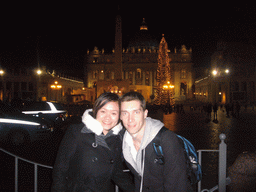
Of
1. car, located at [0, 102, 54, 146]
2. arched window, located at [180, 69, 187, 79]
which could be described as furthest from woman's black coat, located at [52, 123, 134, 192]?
arched window, located at [180, 69, 187, 79]

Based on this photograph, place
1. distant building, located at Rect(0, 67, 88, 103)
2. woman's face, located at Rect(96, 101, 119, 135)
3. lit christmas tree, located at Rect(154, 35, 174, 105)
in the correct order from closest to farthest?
woman's face, located at Rect(96, 101, 119, 135), lit christmas tree, located at Rect(154, 35, 174, 105), distant building, located at Rect(0, 67, 88, 103)

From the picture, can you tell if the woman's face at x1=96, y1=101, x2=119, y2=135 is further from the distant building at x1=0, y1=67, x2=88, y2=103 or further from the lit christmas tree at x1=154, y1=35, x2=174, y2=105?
the distant building at x1=0, y1=67, x2=88, y2=103

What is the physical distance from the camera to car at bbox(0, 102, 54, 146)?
26.2 feet

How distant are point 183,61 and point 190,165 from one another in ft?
266

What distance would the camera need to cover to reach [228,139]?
946 cm

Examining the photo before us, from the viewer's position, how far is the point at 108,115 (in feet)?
8.02

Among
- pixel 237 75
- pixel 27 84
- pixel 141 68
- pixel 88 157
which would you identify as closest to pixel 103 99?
pixel 88 157

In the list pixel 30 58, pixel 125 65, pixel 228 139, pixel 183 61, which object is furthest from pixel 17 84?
pixel 183 61

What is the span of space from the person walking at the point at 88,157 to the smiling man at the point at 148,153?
0.64 feet

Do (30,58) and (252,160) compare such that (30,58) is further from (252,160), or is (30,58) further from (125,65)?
(125,65)

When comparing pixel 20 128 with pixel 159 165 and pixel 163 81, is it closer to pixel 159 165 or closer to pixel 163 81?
pixel 159 165

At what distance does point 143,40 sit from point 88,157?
92.1 meters

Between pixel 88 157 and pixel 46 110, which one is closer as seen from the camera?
pixel 88 157

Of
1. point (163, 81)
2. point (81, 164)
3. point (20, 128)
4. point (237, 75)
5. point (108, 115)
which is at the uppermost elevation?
point (237, 75)
